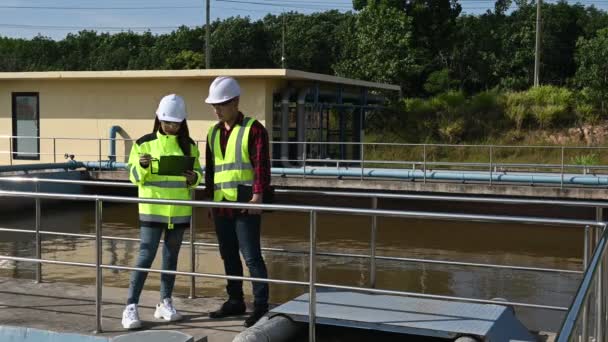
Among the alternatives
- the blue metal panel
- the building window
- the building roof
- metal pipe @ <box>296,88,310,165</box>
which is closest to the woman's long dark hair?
the blue metal panel

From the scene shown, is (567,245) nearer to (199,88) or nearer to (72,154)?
(199,88)

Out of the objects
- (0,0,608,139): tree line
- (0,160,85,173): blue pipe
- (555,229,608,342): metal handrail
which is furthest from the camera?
(0,0,608,139): tree line

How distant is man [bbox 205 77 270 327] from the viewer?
5.55m

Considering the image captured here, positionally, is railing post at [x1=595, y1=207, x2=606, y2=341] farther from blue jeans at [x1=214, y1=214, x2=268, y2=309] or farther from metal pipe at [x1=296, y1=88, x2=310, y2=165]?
metal pipe at [x1=296, y1=88, x2=310, y2=165]

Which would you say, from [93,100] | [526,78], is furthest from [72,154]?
[526,78]

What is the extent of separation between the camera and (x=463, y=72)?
1762 inches

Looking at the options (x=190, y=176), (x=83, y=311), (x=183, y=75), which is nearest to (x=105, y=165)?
(x=183, y=75)

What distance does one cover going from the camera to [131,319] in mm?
5500

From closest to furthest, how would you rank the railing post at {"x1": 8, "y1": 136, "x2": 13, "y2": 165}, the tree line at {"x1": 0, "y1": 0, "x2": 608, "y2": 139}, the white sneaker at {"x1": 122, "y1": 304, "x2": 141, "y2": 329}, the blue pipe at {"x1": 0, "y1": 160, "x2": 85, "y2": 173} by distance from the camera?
the white sneaker at {"x1": 122, "y1": 304, "x2": 141, "y2": 329}
the blue pipe at {"x1": 0, "y1": 160, "x2": 85, "y2": 173}
the railing post at {"x1": 8, "y1": 136, "x2": 13, "y2": 165}
the tree line at {"x1": 0, "y1": 0, "x2": 608, "y2": 139}

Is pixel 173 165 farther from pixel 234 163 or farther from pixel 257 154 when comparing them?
pixel 257 154

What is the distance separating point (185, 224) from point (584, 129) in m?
30.0

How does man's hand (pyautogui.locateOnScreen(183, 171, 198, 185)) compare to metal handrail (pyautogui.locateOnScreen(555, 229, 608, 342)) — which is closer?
metal handrail (pyautogui.locateOnScreen(555, 229, 608, 342))

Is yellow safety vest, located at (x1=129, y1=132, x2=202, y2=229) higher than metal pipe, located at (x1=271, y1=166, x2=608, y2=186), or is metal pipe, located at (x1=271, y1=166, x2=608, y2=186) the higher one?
yellow safety vest, located at (x1=129, y1=132, x2=202, y2=229)

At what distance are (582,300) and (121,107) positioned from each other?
21233 mm
